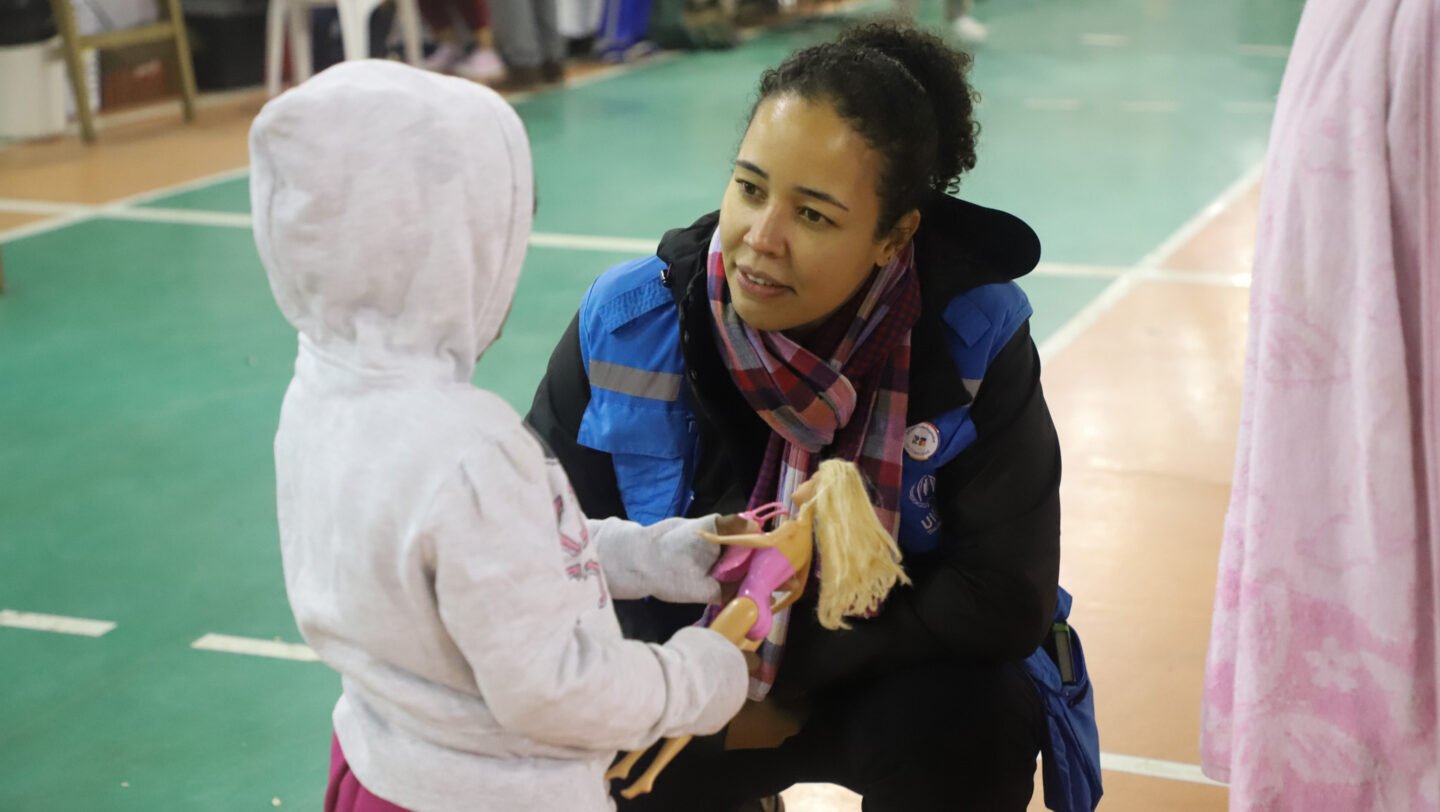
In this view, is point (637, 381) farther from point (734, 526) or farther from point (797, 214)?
point (734, 526)

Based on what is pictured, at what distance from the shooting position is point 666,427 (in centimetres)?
197

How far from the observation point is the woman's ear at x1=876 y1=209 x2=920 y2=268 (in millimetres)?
1946

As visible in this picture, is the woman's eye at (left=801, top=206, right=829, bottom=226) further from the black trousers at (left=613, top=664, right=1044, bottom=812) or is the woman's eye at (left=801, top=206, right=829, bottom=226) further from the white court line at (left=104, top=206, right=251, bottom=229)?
the white court line at (left=104, top=206, right=251, bottom=229)

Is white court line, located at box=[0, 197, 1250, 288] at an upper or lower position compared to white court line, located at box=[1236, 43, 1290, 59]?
upper

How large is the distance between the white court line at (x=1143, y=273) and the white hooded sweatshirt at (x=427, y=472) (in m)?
3.28

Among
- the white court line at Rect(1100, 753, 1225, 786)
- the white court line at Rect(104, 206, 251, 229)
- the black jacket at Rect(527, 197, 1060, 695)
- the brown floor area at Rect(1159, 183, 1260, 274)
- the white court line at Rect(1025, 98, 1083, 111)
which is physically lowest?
the white court line at Rect(1025, 98, 1083, 111)

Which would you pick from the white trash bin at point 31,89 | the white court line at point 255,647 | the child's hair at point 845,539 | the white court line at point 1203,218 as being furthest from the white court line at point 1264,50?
the child's hair at point 845,539

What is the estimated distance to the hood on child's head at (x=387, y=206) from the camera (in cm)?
121

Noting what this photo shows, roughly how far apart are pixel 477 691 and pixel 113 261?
14.8 feet

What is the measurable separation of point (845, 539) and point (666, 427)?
0.43 m

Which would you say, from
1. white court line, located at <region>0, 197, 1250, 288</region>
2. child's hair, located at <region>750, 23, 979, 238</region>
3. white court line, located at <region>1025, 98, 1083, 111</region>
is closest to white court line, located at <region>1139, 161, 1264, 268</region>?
white court line, located at <region>0, 197, 1250, 288</region>

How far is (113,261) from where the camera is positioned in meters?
5.36

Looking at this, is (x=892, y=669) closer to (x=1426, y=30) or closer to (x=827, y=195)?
(x=827, y=195)

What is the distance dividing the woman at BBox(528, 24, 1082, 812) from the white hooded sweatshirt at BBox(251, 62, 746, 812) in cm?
60
